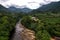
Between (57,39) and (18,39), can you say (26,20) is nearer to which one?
(18,39)

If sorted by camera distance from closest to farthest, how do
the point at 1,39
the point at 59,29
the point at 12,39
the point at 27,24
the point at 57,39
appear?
the point at 1,39, the point at 57,39, the point at 12,39, the point at 59,29, the point at 27,24

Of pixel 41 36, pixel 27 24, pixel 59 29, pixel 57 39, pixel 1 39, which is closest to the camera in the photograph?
pixel 1 39

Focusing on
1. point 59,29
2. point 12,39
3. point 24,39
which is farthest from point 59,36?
point 12,39

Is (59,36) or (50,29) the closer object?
(59,36)

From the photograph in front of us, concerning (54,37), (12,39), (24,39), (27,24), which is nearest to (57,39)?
(54,37)

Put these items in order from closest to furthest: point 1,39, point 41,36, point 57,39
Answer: point 1,39, point 41,36, point 57,39

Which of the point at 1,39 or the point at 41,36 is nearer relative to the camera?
the point at 1,39

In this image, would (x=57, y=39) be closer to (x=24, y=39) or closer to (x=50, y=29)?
(x=50, y=29)

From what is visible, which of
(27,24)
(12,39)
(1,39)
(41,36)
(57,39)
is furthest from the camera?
(27,24)

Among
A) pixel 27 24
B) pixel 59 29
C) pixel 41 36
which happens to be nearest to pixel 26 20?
pixel 27 24
